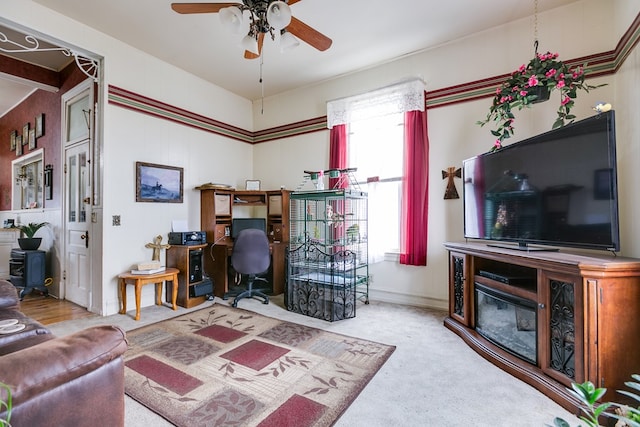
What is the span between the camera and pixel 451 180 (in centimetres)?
357

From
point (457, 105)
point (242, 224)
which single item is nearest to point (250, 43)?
point (457, 105)

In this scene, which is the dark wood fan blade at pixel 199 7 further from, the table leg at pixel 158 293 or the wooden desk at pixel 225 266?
the table leg at pixel 158 293

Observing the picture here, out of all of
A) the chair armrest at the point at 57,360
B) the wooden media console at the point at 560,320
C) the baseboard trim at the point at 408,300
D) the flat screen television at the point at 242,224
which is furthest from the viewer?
the flat screen television at the point at 242,224

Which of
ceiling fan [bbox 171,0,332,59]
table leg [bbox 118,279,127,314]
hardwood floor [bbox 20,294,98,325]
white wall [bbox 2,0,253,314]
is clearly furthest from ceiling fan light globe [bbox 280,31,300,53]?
hardwood floor [bbox 20,294,98,325]

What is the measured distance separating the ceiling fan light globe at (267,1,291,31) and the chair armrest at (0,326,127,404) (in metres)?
2.06

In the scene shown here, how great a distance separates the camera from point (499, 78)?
331cm

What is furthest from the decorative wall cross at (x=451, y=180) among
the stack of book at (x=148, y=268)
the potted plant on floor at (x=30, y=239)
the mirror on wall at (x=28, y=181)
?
the mirror on wall at (x=28, y=181)

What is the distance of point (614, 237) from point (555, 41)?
93.0 inches

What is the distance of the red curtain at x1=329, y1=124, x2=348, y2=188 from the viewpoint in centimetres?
430

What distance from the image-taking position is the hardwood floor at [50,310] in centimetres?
340

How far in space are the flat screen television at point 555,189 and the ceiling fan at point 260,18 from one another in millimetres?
1872

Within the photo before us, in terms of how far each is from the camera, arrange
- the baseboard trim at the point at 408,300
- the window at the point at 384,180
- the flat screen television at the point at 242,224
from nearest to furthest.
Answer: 1. the baseboard trim at the point at 408,300
2. the window at the point at 384,180
3. the flat screen television at the point at 242,224

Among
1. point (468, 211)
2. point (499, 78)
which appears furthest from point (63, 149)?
point (499, 78)

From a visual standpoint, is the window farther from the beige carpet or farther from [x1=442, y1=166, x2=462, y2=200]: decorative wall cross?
the beige carpet
